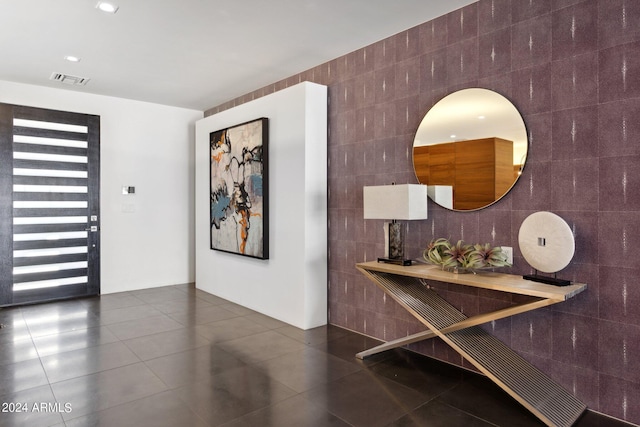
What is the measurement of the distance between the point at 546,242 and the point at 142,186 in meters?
5.83

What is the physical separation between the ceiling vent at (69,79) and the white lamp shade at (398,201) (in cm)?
424

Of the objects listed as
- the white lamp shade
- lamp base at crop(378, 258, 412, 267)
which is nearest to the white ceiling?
the white lamp shade

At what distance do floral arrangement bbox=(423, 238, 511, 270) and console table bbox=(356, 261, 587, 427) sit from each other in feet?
0.27

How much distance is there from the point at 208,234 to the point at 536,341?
463 cm

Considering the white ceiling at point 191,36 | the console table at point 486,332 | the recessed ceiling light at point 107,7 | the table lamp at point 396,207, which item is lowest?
the console table at point 486,332

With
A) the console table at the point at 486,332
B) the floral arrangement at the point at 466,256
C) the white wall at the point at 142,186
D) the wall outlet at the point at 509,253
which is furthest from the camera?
the white wall at the point at 142,186

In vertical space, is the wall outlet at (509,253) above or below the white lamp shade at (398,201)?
below

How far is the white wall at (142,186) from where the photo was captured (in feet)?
20.3

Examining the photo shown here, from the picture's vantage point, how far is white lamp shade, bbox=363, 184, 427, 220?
3.27m

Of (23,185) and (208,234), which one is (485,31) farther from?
(23,185)

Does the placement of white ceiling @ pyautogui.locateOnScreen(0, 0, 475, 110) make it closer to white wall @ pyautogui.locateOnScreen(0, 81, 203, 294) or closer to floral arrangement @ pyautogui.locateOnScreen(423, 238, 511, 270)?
white wall @ pyautogui.locateOnScreen(0, 81, 203, 294)

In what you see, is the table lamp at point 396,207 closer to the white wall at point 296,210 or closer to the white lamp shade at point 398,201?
the white lamp shade at point 398,201

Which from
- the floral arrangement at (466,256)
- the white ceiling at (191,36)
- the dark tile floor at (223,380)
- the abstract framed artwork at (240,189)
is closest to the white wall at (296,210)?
the abstract framed artwork at (240,189)

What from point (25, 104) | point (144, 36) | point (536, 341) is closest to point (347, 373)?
point (536, 341)
